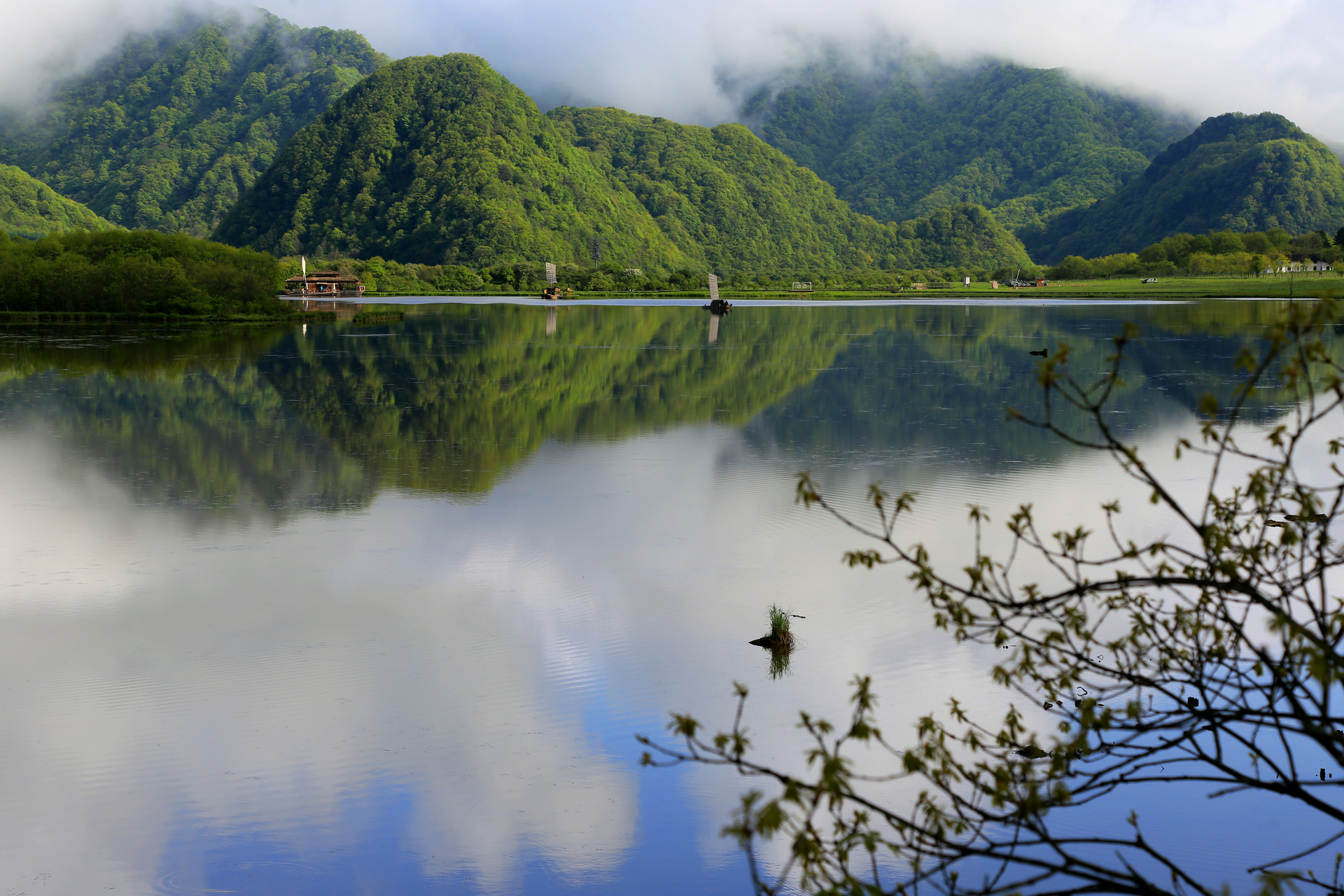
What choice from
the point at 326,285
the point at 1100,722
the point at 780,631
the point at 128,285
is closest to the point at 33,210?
the point at 326,285

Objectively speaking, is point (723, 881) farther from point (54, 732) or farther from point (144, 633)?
point (144, 633)

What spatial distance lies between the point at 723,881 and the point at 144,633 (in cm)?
602

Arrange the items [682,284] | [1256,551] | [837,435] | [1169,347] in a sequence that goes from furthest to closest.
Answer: [682,284], [1169,347], [837,435], [1256,551]

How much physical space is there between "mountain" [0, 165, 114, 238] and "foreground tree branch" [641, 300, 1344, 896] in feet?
559

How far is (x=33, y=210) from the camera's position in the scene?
16088 centimetres

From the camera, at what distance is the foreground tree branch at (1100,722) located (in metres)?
Answer: 3.36

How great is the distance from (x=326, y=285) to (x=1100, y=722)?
143m

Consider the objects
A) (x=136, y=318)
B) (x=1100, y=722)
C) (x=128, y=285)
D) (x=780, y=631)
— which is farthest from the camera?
(x=128, y=285)

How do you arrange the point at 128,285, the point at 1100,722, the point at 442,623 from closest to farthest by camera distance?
the point at 1100,722 → the point at 442,623 → the point at 128,285

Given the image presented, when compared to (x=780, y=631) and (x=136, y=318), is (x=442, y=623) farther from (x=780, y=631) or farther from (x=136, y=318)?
(x=136, y=318)

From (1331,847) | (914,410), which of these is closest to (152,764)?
(1331,847)

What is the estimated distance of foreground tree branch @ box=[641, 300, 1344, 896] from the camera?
3.36m

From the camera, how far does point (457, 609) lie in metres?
10.1

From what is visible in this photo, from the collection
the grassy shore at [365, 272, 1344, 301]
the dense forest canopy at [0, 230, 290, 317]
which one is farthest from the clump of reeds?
the grassy shore at [365, 272, 1344, 301]
